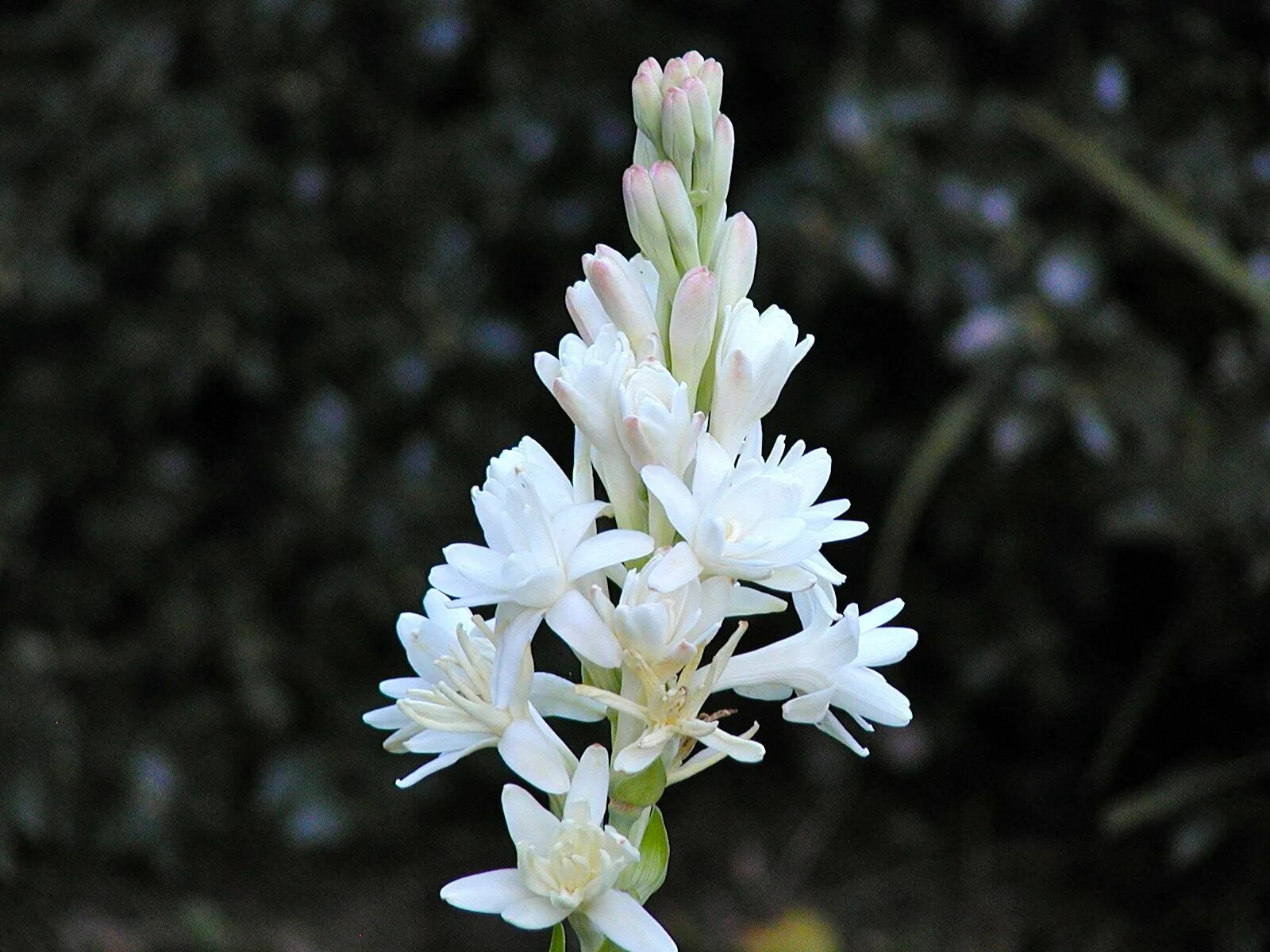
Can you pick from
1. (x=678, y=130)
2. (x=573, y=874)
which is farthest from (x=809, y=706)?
(x=678, y=130)

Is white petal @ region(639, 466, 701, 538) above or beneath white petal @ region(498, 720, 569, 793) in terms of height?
above

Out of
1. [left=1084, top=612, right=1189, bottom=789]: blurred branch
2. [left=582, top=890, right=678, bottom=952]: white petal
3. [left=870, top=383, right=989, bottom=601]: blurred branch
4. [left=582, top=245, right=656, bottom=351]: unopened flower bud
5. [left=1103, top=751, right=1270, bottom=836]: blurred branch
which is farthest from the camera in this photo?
[left=1084, top=612, right=1189, bottom=789]: blurred branch

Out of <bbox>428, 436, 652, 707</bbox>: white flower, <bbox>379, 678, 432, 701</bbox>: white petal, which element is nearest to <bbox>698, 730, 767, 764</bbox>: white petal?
<bbox>428, 436, 652, 707</bbox>: white flower

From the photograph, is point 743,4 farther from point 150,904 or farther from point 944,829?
point 150,904

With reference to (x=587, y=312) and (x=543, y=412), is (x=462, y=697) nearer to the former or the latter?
(x=587, y=312)

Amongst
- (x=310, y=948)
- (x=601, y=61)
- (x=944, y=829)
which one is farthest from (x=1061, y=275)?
(x=310, y=948)

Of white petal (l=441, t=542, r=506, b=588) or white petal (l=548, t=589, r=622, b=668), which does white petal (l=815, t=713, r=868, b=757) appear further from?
white petal (l=441, t=542, r=506, b=588)

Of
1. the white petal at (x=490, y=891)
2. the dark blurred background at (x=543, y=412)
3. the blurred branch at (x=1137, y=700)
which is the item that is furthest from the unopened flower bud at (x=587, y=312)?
the blurred branch at (x=1137, y=700)

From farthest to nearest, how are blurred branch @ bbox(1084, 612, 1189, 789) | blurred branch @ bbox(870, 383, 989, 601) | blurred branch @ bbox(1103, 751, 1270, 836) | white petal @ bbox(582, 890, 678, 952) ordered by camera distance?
blurred branch @ bbox(1084, 612, 1189, 789), blurred branch @ bbox(1103, 751, 1270, 836), blurred branch @ bbox(870, 383, 989, 601), white petal @ bbox(582, 890, 678, 952)
